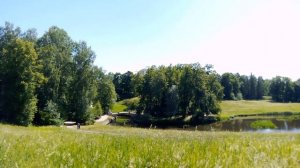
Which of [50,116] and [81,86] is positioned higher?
[81,86]

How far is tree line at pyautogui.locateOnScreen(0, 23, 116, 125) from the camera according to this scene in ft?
212

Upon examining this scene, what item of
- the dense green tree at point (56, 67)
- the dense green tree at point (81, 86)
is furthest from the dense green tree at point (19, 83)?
the dense green tree at point (81, 86)

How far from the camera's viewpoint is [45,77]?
7350 cm

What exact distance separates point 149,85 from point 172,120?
16637 millimetres

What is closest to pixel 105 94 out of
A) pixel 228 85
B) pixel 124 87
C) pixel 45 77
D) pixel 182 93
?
pixel 182 93

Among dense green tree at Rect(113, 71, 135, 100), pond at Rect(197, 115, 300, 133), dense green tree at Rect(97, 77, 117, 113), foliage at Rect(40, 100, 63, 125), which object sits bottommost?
pond at Rect(197, 115, 300, 133)

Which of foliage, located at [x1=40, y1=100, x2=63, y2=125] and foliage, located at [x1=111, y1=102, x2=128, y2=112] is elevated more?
foliage, located at [x1=111, y1=102, x2=128, y2=112]

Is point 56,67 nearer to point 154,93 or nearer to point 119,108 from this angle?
point 154,93

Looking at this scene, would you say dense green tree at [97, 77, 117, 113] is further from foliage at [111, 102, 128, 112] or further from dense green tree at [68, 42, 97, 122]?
dense green tree at [68, 42, 97, 122]

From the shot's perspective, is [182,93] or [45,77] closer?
[45,77]

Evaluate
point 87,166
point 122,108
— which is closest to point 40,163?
point 87,166

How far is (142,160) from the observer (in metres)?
5.90

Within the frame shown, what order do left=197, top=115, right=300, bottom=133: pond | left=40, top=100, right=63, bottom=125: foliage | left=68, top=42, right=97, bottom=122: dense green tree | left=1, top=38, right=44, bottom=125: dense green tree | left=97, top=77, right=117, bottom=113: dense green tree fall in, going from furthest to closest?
left=97, top=77, right=117, bottom=113: dense green tree, left=68, top=42, right=97, bottom=122: dense green tree, left=197, top=115, right=300, bottom=133: pond, left=40, top=100, right=63, bottom=125: foliage, left=1, top=38, right=44, bottom=125: dense green tree

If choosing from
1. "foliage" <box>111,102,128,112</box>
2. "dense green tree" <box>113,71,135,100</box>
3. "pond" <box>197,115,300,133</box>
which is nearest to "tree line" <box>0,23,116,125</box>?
"pond" <box>197,115,300,133</box>
